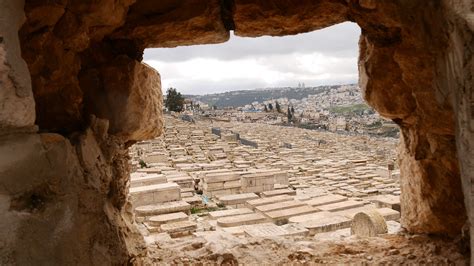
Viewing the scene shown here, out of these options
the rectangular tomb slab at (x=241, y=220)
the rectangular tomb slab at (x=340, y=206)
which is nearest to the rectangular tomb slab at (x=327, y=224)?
the rectangular tomb slab at (x=241, y=220)

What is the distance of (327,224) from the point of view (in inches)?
265

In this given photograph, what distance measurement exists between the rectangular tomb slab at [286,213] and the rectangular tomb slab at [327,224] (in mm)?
621

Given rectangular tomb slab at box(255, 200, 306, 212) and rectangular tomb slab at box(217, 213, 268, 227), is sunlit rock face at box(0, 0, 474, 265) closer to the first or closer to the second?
rectangular tomb slab at box(217, 213, 268, 227)

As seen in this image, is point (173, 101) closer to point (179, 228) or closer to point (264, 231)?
point (179, 228)

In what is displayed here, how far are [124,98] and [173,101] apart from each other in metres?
43.4

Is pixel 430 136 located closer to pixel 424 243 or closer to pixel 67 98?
pixel 424 243

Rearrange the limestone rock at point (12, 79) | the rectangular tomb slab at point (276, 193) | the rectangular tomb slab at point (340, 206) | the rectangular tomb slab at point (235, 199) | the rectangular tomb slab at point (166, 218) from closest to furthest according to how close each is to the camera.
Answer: the limestone rock at point (12, 79)
the rectangular tomb slab at point (166, 218)
the rectangular tomb slab at point (340, 206)
the rectangular tomb slab at point (235, 199)
the rectangular tomb slab at point (276, 193)

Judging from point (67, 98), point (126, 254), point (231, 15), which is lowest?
point (126, 254)

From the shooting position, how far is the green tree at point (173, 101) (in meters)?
46.8

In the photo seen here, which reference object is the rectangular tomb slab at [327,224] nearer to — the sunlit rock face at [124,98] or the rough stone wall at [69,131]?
the sunlit rock face at [124,98]

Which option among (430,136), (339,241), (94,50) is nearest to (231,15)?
(94,50)

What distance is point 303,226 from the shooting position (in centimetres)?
656

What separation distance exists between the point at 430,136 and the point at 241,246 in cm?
210

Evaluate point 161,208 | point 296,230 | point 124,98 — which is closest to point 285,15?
point 124,98
